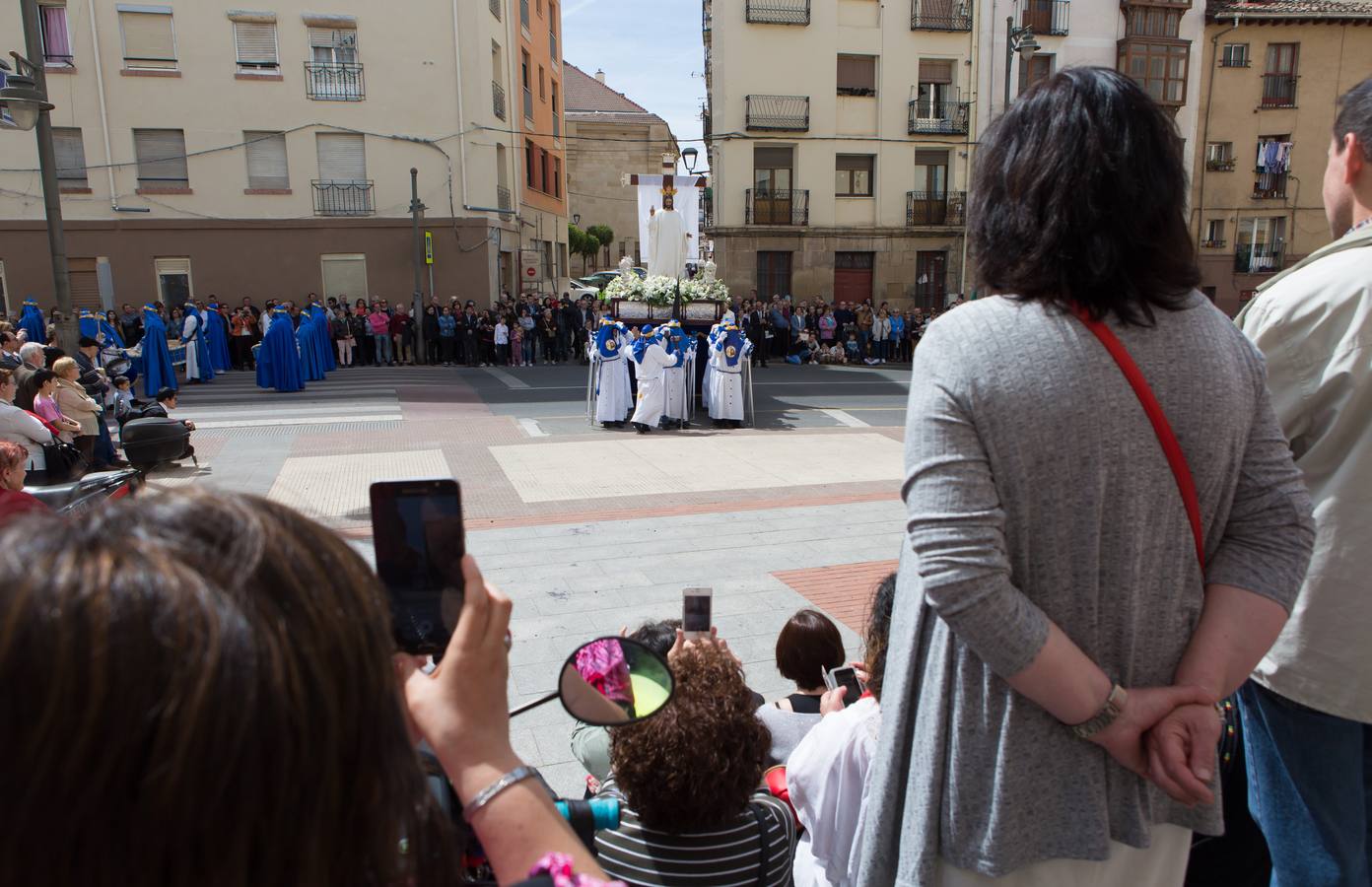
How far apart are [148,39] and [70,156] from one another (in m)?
3.71

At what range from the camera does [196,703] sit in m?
0.70

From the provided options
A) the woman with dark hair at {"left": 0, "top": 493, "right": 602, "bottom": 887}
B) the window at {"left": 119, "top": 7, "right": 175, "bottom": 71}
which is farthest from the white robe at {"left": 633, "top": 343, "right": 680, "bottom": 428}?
the window at {"left": 119, "top": 7, "right": 175, "bottom": 71}

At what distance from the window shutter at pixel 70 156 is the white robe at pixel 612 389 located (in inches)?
772

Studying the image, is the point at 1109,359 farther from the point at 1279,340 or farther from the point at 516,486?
the point at 516,486

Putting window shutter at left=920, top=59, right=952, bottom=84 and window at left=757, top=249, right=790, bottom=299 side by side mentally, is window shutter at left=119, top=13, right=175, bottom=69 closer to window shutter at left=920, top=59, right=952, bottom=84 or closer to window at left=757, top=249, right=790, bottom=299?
window at left=757, top=249, right=790, bottom=299

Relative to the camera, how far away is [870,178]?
1231 inches

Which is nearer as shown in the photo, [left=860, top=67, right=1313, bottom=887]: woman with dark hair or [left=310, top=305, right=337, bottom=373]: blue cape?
[left=860, top=67, right=1313, bottom=887]: woman with dark hair

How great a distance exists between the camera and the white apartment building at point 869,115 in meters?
30.4

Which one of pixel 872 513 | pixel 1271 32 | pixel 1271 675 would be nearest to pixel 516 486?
pixel 872 513

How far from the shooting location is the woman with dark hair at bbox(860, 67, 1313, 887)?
4.55ft

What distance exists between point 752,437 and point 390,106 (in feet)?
63.3

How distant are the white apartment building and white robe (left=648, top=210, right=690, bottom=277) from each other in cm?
1263

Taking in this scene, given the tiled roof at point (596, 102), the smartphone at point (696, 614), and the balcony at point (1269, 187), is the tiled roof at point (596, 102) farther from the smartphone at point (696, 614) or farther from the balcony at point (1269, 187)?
the smartphone at point (696, 614)

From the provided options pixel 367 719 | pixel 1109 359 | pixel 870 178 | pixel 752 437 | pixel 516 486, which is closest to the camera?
pixel 367 719
